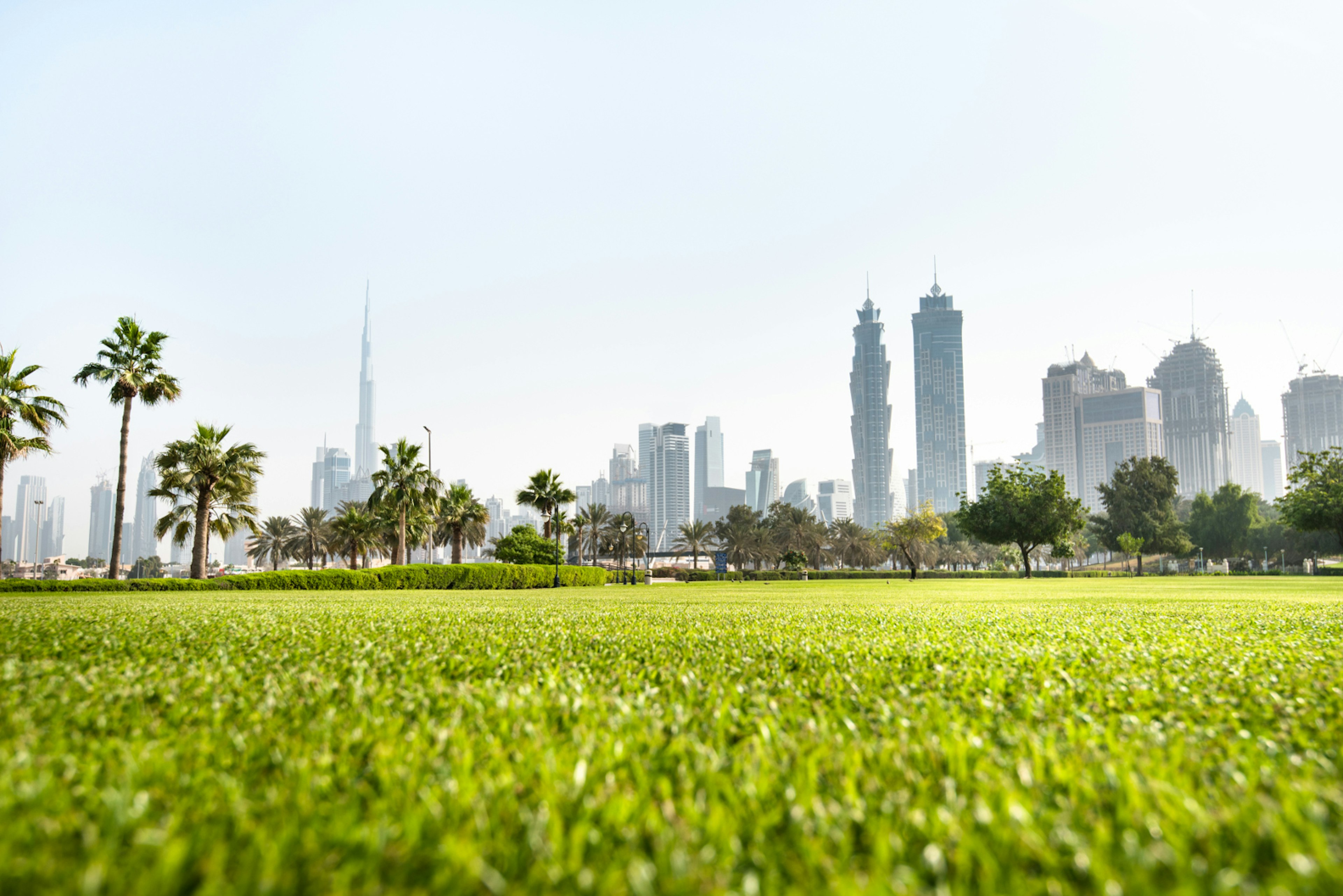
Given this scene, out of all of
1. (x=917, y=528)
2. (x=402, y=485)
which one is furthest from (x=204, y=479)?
(x=917, y=528)

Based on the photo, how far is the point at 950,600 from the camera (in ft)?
65.7

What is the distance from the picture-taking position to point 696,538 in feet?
371

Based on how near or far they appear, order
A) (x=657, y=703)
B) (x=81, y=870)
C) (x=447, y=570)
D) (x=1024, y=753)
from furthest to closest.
→ (x=447, y=570) → (x=657, y=703) → (x=1024, y=753) → (x=81, y=870)

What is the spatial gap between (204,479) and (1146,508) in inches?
4078

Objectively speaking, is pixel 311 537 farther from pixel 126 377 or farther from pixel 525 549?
pixel 126 377

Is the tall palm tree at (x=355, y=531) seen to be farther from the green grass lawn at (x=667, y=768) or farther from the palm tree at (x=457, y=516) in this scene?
the green grass lawn at (x=667, y=768)

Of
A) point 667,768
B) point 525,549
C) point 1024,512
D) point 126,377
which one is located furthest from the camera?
point 525,549

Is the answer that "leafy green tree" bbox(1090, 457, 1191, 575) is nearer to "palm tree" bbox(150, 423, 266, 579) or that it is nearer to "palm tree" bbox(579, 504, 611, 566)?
"palm tree" bbox(579, 504, 611, 566)

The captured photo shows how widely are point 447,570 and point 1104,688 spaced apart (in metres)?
43.9

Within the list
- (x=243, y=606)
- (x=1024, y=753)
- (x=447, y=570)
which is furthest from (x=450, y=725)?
(x=447, y=570)

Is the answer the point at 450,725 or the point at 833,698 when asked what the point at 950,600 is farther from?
the point at 450,725

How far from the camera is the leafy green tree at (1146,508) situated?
9594 cm

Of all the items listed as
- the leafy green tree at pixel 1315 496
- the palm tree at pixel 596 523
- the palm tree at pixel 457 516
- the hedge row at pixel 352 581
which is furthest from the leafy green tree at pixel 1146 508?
the hedge row at pixel 352 581

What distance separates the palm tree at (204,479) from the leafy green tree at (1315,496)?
198 ft
